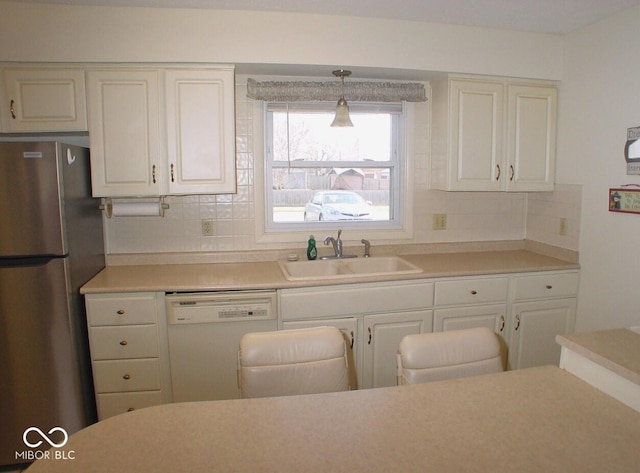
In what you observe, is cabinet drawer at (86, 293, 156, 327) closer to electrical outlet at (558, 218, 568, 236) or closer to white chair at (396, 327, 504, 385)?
white chair at (396, 327, 504, 385)

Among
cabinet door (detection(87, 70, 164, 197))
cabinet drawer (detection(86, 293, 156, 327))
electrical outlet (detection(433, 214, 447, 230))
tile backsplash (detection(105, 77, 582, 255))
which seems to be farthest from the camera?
electrical outlet (detection(433, 214, 447, 230))

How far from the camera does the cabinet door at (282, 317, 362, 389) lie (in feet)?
7.84

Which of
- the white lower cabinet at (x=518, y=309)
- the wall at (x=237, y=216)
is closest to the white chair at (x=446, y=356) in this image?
the white lower cabinet at (x=518, y=309)

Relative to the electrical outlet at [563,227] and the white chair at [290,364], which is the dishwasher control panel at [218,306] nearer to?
the white chair at [290,364]

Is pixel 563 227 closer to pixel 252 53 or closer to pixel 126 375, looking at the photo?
pixel 252 53

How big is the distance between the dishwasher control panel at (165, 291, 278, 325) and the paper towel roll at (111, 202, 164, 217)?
0.58 metres

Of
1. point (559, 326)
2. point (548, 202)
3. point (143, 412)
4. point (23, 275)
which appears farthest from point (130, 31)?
point (559, 326)

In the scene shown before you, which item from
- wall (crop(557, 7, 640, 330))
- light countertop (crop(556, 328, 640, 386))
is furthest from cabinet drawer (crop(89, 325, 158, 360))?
wall (crop(557, 7, 640, 330))

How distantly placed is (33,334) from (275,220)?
1.53 m

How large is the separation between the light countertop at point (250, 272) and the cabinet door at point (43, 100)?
2.92 feet

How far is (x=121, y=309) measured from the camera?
2.24 metres

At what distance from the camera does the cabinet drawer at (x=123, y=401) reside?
2283 millimetres

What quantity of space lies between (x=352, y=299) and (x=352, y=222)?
78 centimetres

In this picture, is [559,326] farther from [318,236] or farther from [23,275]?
[23,275]
